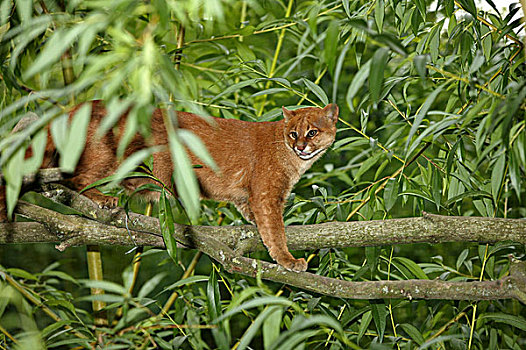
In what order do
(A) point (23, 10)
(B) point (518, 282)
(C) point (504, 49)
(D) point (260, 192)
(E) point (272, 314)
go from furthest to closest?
(D) point (260, 192) < (C) point (504, 49) < (B) point (518, 282) < (E) point (272, 314) < (A) point (23, 10)

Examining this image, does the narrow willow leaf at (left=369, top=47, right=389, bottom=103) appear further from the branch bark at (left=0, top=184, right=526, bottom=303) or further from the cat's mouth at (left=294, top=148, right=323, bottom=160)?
the cat's mouth at (left=294, top=148, right=323, bottom=160)

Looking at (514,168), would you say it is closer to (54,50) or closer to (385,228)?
(385,228)

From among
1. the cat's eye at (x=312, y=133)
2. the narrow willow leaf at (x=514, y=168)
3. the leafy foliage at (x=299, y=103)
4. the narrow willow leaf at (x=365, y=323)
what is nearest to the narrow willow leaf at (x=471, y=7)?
the leafy foliage at (x=299, y=103)

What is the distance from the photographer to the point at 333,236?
1.10 meters

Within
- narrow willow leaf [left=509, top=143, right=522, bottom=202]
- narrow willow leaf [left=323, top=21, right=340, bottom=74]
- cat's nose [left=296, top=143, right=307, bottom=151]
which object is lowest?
narrow willow leaf [left=509, top=143, right=522, bottom=202]

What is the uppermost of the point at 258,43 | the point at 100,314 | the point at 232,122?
the point at 258,43

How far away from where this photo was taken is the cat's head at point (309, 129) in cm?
151

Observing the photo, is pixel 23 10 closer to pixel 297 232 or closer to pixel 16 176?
pixel 16 176

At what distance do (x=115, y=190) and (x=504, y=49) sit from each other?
1101 mm

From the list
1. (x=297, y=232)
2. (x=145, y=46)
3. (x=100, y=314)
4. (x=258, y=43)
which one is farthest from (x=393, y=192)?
(x=258, y=43)

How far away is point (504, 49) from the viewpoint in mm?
1138

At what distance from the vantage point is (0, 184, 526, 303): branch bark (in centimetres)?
102

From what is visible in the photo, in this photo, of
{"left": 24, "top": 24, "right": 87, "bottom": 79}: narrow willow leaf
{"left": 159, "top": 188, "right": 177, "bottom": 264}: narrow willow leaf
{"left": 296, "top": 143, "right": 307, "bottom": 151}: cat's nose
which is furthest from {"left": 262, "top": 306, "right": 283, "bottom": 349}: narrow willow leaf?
{"left": 296, "top": 143, "right": 307, "bottom": 151}: cat's nose

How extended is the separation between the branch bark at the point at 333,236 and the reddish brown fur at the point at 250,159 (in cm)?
30
